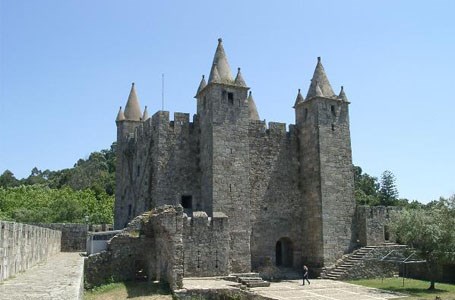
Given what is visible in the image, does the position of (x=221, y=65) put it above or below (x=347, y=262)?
above

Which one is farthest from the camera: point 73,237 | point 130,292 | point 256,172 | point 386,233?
point 73,237

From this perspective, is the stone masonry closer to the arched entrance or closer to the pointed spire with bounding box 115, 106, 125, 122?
the arched entrance

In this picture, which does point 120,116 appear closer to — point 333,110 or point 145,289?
point 333,110

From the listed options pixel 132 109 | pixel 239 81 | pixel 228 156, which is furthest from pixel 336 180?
pixel 132 109

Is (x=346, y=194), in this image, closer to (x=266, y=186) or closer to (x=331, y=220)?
(x=331, y=220)

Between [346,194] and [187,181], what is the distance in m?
10.2

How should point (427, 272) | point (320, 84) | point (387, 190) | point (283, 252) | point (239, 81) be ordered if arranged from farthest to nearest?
point (387, 190) < point (320, 84) < point (283, 252) < point (239, 81) < point (427, 272)

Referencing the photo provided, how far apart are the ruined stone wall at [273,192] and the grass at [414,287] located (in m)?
5.52

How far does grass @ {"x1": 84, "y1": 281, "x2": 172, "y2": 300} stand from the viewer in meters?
21.2

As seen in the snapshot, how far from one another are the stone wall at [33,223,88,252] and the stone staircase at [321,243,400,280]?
15.8m

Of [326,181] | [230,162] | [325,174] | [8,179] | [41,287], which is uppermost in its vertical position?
[8,179]

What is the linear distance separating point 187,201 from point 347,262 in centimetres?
1032

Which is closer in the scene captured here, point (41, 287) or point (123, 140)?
point (41, 287)

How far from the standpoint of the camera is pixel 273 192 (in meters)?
31.8
